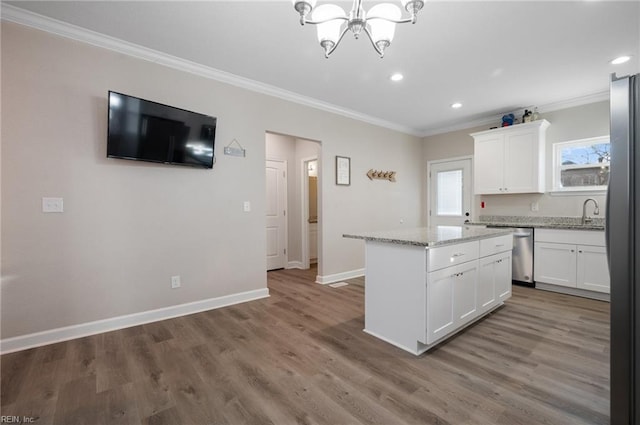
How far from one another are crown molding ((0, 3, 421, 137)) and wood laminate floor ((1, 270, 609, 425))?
2.63m

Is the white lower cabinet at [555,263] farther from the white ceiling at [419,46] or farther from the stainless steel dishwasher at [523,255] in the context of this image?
the white ceiling at [419,46]

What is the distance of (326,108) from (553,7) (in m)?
2.70

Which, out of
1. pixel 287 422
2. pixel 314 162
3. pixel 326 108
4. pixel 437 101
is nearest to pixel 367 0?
pixel 326 108

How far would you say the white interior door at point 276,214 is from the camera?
17.5ft

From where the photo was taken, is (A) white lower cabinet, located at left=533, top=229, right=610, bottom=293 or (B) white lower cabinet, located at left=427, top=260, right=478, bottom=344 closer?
(B) white lower cabinet, located at left=427, top=260, right=478, bottom=344

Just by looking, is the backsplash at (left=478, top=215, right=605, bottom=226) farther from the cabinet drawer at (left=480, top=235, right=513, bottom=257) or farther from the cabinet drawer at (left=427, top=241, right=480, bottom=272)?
the cabinet drawer at (left=427, top=241, right=480, bottom=272)

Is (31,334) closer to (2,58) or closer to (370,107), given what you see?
(2,58)

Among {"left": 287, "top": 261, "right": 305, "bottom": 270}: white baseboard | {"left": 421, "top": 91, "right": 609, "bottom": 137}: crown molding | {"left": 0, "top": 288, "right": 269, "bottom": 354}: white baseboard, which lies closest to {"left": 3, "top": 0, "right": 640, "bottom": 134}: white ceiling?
{"left": 421, "top": 91, "right": 609, "bottom": 137}: crown molding

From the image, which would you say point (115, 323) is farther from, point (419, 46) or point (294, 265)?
point (419, 46)

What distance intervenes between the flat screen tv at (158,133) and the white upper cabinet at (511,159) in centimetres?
423

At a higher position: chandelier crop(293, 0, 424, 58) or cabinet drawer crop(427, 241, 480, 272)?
chandelier crop(293, 0, 424, 58)

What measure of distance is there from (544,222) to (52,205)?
604 centimetres

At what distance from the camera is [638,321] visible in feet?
4.24

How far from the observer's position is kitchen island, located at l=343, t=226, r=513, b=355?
7.14ft
